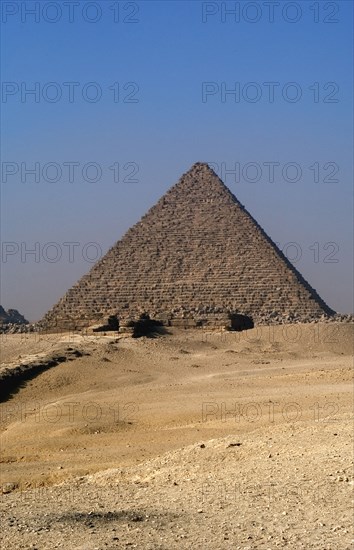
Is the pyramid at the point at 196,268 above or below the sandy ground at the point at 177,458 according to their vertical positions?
above

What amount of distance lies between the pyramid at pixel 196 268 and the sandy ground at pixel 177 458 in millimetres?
66471

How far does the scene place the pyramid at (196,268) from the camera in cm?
9362

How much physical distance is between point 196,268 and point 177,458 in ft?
306

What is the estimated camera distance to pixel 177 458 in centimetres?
943

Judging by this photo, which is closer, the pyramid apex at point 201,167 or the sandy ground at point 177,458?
the sandy ground at point 177,458

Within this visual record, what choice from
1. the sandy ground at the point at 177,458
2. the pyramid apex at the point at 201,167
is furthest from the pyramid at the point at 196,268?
the sandy ground at the point at 177,458

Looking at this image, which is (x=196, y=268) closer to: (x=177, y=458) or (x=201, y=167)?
(x=201, y=167)

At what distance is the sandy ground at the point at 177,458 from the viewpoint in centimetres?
626

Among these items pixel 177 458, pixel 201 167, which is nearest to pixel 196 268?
pixel 201 167

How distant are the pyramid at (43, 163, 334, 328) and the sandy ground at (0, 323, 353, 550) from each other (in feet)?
218

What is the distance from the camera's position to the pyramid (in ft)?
307

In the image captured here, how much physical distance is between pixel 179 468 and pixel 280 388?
878 cm

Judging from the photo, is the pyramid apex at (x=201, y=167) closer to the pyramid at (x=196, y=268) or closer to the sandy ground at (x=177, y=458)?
the pyramid at (x=196, y=268)

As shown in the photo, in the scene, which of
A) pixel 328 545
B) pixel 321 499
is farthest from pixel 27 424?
pixel 328 545
